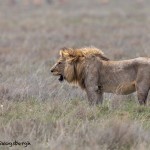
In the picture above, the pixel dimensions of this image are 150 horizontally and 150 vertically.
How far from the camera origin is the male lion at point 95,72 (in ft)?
30.8

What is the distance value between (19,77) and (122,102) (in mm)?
3174

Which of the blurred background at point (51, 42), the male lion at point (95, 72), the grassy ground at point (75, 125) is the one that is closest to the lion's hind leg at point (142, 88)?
the male lion at point (95, 72)

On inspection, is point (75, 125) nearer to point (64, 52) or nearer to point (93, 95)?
point (93, 95)

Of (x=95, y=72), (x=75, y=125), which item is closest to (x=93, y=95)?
(x=95, y=72)

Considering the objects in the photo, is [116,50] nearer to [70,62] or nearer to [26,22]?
[70,62]

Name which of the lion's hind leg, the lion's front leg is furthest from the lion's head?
the lion's hind leg

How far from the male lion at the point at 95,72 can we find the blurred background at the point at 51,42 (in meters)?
0.85

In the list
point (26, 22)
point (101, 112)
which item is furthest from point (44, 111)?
point (26, 22)

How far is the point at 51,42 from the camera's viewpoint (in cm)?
2000

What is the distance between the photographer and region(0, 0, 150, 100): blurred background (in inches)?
432

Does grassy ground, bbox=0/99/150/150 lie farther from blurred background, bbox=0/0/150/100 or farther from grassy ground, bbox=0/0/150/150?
blurred background, bbox=0/0/150/100

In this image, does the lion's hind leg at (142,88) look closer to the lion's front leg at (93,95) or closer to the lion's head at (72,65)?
the lion's front leg at (93,95)

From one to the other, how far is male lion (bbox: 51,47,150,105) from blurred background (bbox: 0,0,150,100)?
848 mm

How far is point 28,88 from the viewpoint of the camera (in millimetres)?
10625
